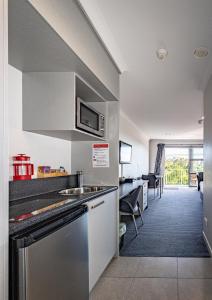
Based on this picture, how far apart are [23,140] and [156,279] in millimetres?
1811

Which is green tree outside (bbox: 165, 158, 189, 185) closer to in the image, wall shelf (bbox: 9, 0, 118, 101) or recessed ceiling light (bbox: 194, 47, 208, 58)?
recessed ceiling light (bbox: 194, 47, 208, 58)

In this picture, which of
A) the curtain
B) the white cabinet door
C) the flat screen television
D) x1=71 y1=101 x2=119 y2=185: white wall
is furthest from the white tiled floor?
the curtain

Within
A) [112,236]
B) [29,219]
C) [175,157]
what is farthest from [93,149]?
[175,157]

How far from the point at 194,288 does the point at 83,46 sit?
2263 millimetres

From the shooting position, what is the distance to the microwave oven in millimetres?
2371

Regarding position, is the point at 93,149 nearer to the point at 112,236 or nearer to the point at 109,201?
the point at 109,201

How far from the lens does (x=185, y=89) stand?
14.2 feet

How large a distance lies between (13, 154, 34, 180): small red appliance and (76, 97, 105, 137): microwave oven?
1.70 feet

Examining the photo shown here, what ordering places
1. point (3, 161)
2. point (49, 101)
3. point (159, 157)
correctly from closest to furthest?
point (3, 161) < point (49, 101) < point (159, 157)

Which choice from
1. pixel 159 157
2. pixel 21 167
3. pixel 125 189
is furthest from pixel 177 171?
pixel 21 167

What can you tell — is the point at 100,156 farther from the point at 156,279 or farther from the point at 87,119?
the point at 156,279

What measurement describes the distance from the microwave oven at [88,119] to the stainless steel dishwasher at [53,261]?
0.81 m

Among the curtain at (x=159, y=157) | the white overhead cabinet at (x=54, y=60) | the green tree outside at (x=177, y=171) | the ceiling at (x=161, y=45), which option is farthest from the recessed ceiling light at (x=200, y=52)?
the green tree outside at (x=177, y=171)

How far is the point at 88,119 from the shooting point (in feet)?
8.71
